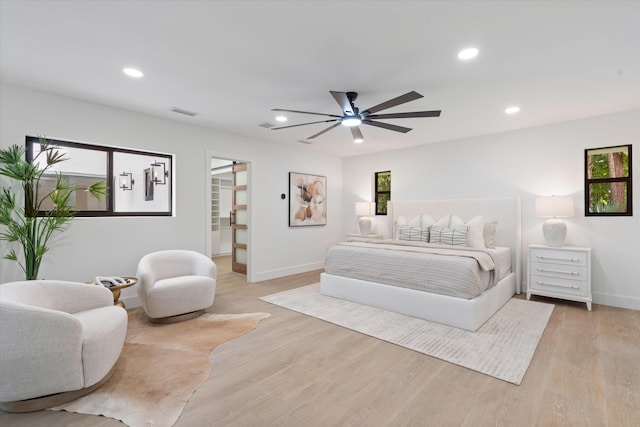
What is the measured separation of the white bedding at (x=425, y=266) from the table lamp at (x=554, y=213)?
592 millimetres

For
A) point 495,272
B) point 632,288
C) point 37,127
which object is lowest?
point 632,288

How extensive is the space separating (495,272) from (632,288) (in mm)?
1981

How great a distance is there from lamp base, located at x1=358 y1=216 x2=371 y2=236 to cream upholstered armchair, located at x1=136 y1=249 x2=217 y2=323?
3.57 m

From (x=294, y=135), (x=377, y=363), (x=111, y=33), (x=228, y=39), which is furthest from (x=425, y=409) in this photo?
(x=294, y=135)

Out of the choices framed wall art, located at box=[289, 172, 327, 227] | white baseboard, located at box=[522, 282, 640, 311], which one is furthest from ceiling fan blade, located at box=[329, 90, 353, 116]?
white baseboard, located at box=[522, 282, 640, 311]

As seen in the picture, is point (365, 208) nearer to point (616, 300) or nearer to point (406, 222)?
point (406, 222)

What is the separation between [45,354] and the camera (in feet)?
6.34

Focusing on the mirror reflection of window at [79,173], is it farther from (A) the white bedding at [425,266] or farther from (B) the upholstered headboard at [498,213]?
(B) the upholstered headboard at [498,213]

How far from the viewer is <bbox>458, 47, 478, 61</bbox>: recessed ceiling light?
250cm

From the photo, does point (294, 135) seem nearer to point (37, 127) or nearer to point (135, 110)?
point (135, 110)

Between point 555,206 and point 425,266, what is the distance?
224cm

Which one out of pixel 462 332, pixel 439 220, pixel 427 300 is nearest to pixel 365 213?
pixel 439 220

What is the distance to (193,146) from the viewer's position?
4711 millimetres

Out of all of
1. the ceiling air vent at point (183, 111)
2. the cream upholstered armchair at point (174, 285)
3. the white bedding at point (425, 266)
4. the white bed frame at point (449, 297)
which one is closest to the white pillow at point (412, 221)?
the white bed frame at point (449, 297)
